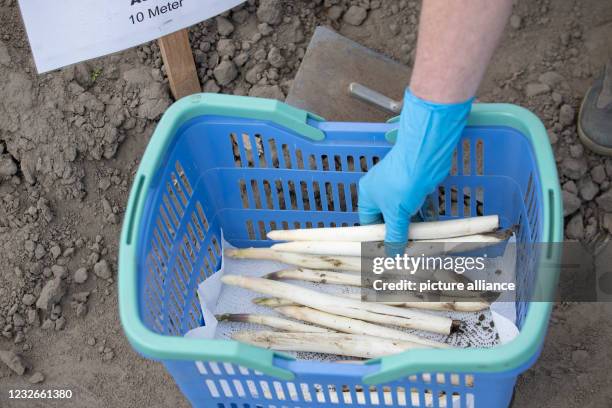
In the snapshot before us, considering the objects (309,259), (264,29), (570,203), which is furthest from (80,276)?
(570,203)

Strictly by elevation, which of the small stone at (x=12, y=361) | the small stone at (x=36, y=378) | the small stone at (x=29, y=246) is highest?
the small stone at (x=29, y=246)

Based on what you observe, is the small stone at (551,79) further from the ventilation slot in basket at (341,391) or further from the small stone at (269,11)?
the ventilation slot in basket at (341,391)

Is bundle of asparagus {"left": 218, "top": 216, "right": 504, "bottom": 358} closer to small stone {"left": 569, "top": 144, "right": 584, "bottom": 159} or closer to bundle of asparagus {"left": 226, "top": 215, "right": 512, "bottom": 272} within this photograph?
bundle of asparagus {"left": 226, "top": 215, "right": 512, "bottom": 272}

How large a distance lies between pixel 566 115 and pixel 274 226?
850 mm

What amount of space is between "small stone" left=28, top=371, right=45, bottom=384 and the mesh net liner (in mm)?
482

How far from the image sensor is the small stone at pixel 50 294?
Answer: 1.91 metres

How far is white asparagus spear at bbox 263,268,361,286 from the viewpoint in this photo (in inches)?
66.7

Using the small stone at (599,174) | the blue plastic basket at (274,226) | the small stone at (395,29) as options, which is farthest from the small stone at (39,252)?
the small stone at (599,174)

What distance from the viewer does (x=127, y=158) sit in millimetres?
2074

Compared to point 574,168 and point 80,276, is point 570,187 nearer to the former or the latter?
point 574,168

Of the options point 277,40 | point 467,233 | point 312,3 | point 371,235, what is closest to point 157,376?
point 371,235

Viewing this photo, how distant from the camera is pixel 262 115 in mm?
1608

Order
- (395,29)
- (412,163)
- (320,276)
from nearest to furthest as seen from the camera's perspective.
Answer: (412,163)
(320,276)
(395,29)

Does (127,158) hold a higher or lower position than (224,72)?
lower
